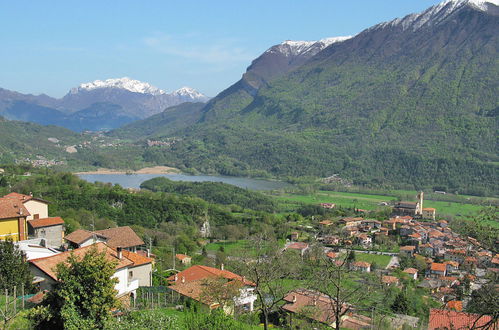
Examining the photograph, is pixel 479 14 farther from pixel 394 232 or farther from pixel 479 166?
pixel 394 232

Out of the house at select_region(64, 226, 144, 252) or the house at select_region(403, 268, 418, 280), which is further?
the house at select_region(403, 268, 418, 280)

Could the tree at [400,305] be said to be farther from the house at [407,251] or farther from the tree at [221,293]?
the house at [407,251]

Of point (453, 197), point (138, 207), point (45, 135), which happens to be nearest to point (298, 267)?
point (138, 207)

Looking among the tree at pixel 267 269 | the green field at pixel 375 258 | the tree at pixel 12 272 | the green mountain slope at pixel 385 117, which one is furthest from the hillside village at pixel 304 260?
the green mountain slope at pixel 385 117

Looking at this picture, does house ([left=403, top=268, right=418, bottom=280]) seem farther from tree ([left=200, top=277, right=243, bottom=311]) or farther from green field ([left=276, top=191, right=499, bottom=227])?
green field ([left=276, top=191, right=499, bottom=227])

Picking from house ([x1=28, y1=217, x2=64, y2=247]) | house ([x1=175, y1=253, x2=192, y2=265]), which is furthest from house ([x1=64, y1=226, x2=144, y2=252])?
house ([x1=175, y1=253, x2=192, y2=265])

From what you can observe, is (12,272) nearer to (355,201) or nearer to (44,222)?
(44,222)

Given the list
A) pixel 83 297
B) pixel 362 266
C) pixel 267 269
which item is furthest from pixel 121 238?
pixel 362 266
